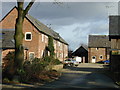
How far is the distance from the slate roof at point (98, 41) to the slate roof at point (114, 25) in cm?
3357

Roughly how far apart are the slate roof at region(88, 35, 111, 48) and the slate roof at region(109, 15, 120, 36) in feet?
110

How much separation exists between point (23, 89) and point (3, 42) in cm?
1930

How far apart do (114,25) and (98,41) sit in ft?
121

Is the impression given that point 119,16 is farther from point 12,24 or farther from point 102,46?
point 102,46

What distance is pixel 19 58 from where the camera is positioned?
15.1 meters

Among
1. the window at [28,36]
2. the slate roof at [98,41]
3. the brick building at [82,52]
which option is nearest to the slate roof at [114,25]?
the window at [28,36]

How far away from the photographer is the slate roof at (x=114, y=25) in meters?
30.8

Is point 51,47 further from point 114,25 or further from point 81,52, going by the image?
point 81,52

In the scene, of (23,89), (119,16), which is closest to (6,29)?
(119,16)

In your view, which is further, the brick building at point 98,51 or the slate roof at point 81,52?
the slate roof at point 81,52

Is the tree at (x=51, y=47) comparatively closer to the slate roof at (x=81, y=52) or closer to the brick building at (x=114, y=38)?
the brick building at (x=114, y=38)

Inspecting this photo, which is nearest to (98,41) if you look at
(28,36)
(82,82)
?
(28,36)

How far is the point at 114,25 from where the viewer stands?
33.0 m

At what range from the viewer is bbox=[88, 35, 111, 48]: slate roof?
68.5 m
